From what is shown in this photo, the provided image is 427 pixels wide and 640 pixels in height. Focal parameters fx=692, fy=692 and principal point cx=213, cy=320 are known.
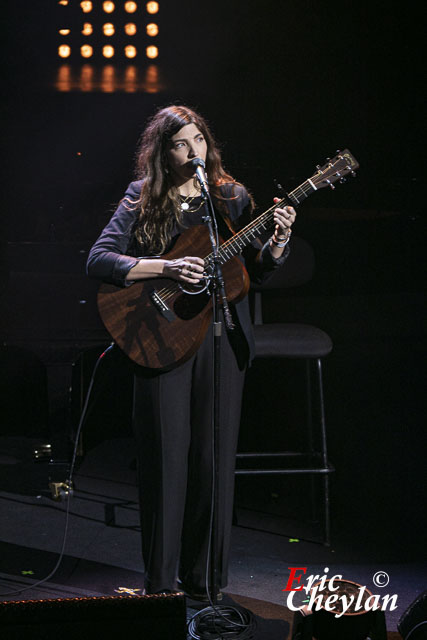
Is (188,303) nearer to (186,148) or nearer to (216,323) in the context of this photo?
(216,323)

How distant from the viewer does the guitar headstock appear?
90.5 inches

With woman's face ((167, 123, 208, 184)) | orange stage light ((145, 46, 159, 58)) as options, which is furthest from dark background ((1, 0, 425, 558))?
woman's face ((167, 123, 208, 184))

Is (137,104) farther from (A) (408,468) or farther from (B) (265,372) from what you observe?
(A) (408,468)

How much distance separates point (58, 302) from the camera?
12.9ft

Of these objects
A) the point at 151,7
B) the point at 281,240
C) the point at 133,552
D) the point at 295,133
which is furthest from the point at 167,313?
the point at 151,7

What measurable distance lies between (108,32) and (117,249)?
3.46 metres

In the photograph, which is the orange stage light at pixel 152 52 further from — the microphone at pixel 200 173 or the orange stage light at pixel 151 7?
the microphone at pixel 200 173

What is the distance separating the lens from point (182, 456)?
7.88 ft

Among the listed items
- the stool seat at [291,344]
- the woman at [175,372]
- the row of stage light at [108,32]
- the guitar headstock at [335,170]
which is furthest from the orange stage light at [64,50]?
the guitar headstock at [335,170]

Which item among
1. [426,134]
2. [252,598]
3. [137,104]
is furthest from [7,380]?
[426,134]

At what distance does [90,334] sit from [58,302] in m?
0.41

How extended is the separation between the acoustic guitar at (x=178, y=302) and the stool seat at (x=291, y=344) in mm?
870

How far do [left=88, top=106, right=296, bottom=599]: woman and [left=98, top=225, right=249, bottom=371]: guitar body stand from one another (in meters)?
0.04

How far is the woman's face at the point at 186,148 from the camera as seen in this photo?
2.30 metres
